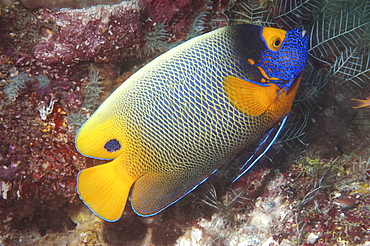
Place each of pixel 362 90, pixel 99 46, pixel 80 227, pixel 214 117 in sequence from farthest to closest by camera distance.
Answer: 1. pixel 80 227
2. pixel 362 90
3. pixel 99 46
4. pixel 214 117

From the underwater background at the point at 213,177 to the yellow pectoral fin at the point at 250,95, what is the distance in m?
0.97

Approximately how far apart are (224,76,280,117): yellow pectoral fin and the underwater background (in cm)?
97

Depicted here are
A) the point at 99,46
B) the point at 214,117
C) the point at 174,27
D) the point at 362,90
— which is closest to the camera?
the point at 214,117

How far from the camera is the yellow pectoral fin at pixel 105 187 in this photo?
1636mm

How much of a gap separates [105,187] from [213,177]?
121 cm

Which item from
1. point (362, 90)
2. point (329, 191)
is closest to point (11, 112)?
point (329, 191)

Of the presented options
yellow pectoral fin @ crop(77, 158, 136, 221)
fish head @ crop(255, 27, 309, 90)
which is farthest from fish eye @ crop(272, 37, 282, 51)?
yellow pectoral fin @ crop(77, 158, 136, 221)

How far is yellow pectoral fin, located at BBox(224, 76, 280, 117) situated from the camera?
5.10 feet

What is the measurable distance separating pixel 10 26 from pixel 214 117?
1843 millimetres

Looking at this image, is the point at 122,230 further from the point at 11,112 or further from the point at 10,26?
the point at 10,26

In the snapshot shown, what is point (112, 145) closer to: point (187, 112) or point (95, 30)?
point (187, 112)

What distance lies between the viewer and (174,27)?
2.28m

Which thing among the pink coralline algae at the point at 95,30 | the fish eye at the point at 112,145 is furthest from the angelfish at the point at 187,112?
the pink coralline algae at the point at 95,30

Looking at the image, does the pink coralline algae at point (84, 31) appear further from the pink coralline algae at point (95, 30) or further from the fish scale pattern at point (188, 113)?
the fish scale pattern at point (188, 113)
